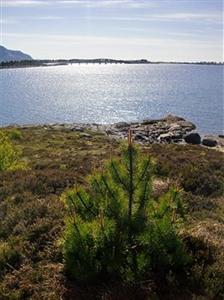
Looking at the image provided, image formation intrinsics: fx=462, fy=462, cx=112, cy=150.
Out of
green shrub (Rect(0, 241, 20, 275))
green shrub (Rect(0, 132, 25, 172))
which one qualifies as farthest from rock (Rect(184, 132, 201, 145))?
green shrub (Rect(0, 241, 20, 275))

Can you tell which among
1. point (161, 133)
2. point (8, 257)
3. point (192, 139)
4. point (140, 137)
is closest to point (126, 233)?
point (8, 257)

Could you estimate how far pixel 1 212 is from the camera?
13.5 metres

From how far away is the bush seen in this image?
8453 mm

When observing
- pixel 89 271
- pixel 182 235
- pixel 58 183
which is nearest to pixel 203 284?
pixel 182 235

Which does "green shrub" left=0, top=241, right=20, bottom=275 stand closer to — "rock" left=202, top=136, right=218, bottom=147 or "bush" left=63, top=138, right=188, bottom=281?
"bush" left=63, top=138, right=188, bottom=281

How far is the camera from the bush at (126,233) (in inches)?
333

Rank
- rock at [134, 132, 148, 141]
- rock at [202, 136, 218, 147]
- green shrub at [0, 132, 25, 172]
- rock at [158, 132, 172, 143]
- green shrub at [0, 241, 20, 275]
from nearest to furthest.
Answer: green shrub at [0, 241, 20, 275] → green shrub at [0, 132, 25, 172] → rock at [202, 136, 218, 147] → rock at [134, 132, 148, 141] → rock at [158, 132, 172, 143]

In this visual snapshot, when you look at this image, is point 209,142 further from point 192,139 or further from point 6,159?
point 6,159

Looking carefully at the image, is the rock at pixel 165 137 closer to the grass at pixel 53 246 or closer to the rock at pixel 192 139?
the rock at pixel 192 139

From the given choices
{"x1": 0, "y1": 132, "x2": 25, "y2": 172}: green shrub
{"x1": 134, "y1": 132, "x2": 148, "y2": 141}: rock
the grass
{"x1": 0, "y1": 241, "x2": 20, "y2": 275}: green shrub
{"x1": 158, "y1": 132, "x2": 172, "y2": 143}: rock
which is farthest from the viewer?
{"x1": 158, "y1": 132, "x2": 172, "y2": 143}: rock

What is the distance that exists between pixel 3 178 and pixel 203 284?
1152 centimetres

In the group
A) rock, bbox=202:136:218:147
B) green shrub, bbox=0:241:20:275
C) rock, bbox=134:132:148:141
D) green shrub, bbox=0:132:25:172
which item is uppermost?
green shrub, bbox=0:132:25:172

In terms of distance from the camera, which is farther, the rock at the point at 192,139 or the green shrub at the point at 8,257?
the rock at the point at 192,139

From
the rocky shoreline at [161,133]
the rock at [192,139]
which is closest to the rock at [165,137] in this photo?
the rocky shoreline at [161,133]
